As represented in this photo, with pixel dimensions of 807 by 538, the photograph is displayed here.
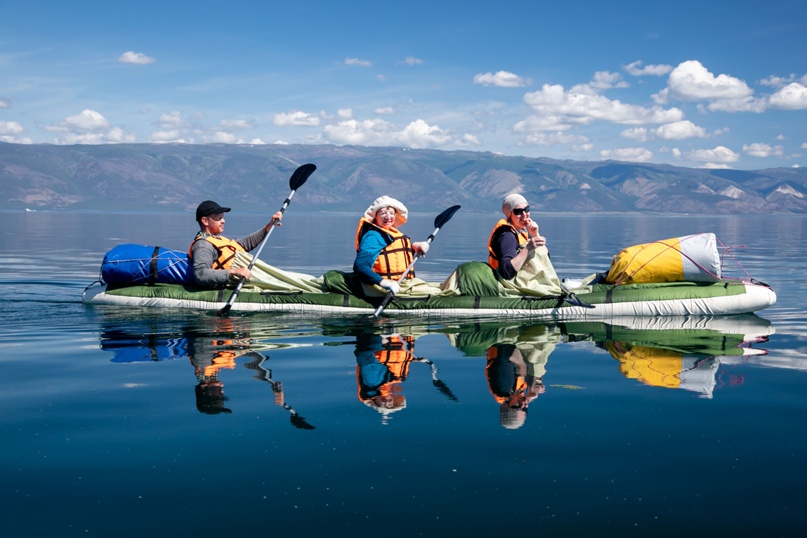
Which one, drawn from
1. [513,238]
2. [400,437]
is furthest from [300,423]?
[513,238]

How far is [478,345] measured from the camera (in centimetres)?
959

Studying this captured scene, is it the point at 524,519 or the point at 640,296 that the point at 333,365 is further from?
the point at 640,296

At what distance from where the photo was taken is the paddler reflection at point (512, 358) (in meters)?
6.63

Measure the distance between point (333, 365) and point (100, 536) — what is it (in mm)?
4373

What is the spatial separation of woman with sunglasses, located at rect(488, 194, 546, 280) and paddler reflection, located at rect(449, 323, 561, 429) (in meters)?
0.92

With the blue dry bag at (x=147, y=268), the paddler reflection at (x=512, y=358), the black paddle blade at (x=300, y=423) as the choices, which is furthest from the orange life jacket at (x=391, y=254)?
the black paddle blade at (x=300, y=423)

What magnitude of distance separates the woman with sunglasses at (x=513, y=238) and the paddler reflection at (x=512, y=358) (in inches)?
36.3

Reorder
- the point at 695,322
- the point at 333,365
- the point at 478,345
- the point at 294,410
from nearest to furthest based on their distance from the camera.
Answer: the point at 294,410 → the point at 333,365 → the point at 478,345 → the point at 695,322

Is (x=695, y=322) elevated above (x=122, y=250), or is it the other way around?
(x=122, y=250)

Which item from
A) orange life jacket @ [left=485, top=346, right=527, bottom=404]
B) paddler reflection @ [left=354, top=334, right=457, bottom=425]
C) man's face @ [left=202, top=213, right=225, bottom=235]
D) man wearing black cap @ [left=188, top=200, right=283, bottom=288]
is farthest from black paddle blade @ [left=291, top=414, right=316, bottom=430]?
man's face @ [left=202, top=213, right=225, bottom=235]

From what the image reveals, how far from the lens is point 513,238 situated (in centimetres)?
1150

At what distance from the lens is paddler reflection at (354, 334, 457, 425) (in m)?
6.68

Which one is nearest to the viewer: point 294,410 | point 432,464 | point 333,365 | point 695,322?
point 432,464

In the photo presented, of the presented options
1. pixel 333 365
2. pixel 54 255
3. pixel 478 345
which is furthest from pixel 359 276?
pixel 54 255
